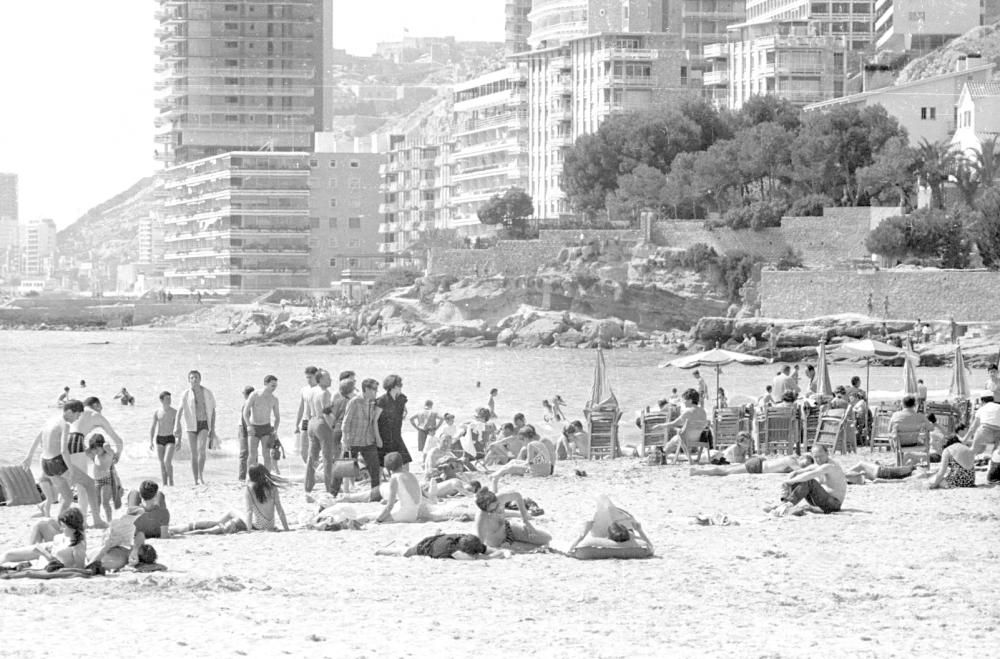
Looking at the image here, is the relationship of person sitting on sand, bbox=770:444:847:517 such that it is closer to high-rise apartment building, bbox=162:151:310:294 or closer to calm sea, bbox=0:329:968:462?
calm sea, bbox=0:329:968:462

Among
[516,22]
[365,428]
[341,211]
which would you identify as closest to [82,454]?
[365,428]

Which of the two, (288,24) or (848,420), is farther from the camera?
(288,24)

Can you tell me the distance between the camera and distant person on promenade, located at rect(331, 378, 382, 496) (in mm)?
18609

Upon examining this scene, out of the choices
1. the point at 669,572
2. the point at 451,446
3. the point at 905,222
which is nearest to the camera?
the point at 669,572

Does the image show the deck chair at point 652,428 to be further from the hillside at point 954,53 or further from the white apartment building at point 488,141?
the white apartment building at point 488,141

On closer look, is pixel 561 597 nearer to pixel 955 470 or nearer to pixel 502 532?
pixel 502 532

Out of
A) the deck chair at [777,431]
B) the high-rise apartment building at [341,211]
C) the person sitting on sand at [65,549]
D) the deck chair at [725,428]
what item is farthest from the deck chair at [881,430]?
the high-rise apartment building at [341,211]

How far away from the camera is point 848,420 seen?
78.4ft

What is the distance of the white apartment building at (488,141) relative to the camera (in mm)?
115562

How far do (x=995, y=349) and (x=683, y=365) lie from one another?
A: 35.5 m

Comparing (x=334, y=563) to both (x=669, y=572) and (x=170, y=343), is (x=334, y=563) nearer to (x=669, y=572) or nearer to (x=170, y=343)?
(x=669, y=572)

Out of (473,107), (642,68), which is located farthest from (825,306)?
(473,107)

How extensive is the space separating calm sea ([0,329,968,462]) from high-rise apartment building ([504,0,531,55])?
59.9m

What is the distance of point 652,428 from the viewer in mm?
24000
